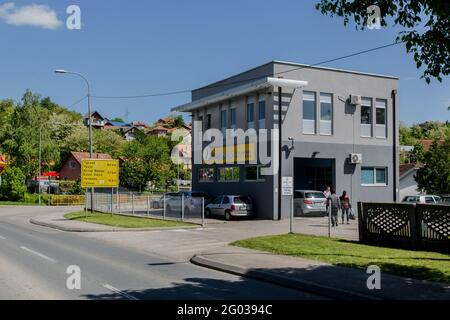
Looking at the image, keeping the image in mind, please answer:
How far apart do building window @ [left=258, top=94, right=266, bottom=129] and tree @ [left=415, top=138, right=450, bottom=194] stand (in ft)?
54.2

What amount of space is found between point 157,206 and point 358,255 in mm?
23674

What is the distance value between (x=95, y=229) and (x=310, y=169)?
15577 millimetres

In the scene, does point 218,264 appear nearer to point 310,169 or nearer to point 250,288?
point 250,288

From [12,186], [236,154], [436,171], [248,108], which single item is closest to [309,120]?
[248,108]

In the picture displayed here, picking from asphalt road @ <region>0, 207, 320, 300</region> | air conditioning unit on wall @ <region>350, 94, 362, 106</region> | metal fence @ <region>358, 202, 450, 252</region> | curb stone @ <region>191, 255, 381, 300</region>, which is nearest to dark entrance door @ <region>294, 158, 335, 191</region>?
air conditioning unit on wall @ <region>350, 94, 362, 106</region>

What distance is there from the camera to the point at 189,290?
9266 millimetres

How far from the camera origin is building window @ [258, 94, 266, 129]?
1158 inches

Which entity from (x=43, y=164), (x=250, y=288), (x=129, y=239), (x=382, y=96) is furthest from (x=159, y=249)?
(x=43, y=164)

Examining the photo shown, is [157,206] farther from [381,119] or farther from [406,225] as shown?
[406,225]

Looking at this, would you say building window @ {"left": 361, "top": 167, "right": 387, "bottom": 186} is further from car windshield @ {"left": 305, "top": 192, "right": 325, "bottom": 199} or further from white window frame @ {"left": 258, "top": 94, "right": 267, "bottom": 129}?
white window frame @ {"left": 258, "top": 94, "right": 267, "bottom": 129}

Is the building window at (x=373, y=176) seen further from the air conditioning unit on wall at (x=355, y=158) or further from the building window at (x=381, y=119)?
the building window at (x=381, y=119)

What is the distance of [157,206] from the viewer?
117 ft

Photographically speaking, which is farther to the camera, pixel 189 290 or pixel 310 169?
pixel 310 169

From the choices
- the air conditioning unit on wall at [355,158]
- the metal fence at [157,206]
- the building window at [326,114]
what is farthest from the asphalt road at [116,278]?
the air conditioning unit on wall at [355,158]
